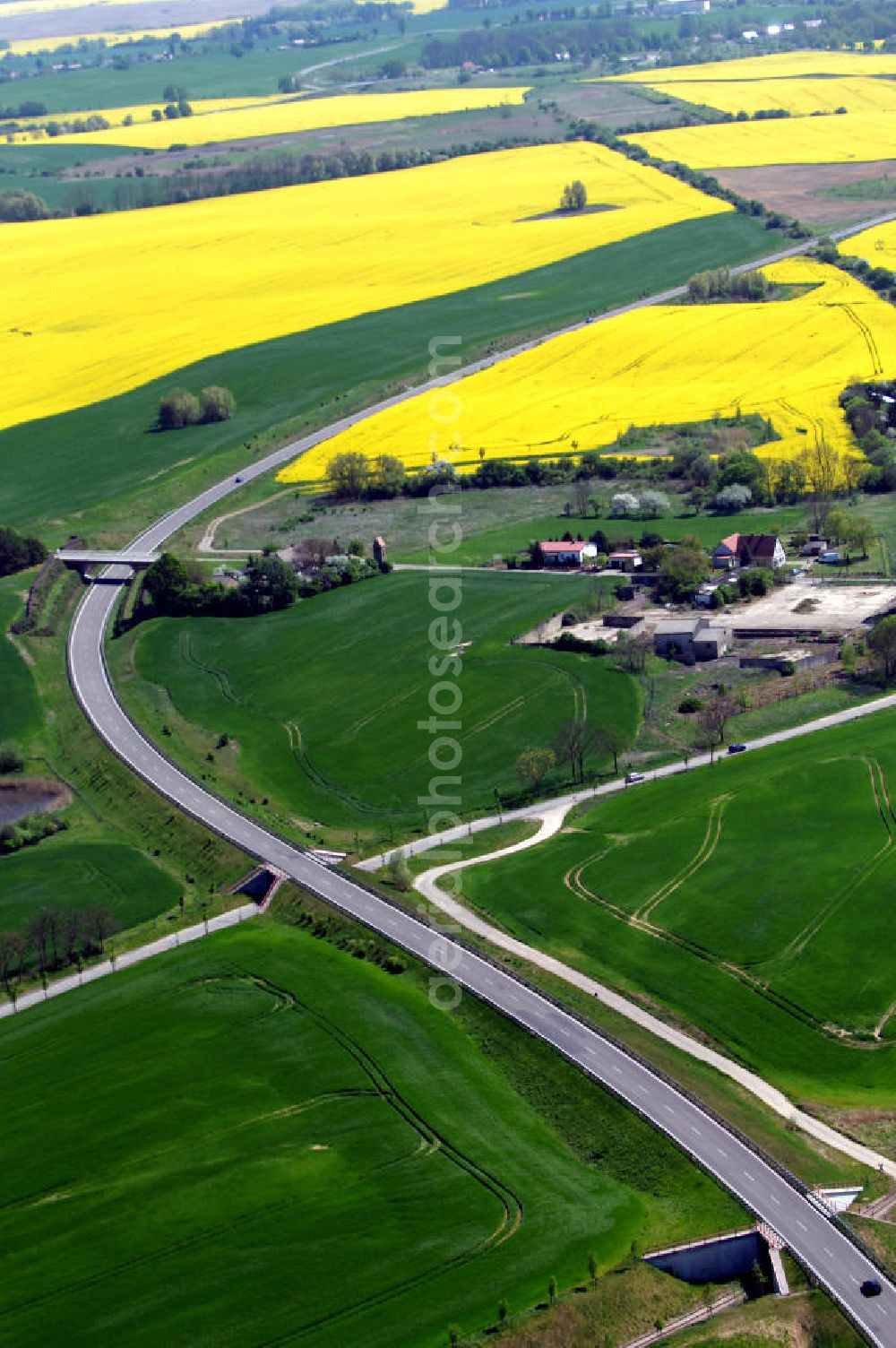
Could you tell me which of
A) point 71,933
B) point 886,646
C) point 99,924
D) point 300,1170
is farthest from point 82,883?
point 886,646

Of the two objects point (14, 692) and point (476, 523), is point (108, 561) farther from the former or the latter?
point (476, 523)

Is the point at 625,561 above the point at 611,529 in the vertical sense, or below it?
below

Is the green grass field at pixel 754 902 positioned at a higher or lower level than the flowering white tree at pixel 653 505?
lower

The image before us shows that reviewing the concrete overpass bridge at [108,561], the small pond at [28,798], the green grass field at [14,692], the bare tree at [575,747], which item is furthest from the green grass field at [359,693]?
the concrete overpass bridge at [108,561]

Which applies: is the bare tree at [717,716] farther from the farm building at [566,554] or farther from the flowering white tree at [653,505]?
the flowering white tree at [653,505]

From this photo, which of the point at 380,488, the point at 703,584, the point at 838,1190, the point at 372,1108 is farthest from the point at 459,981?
the point at 380,488

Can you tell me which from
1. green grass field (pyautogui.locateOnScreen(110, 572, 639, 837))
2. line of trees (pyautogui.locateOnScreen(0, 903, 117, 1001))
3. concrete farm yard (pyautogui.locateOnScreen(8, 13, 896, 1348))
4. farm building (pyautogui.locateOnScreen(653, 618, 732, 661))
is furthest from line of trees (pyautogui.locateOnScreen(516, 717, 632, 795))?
line of trees (pyautogui.locateOnScreen(0, 903, 117, 1001))
